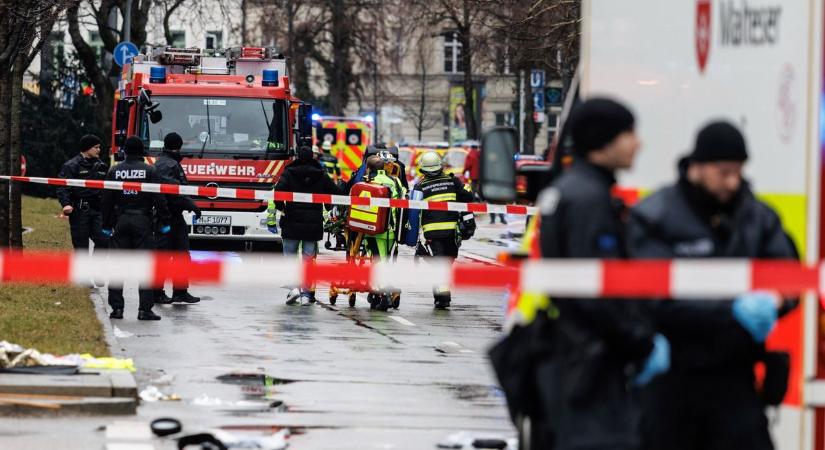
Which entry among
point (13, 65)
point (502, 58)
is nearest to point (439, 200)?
point (13, 65)

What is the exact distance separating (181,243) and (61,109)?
26.7 meters

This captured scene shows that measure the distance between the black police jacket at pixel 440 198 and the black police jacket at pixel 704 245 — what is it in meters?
12.0

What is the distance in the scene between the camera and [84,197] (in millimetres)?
18062

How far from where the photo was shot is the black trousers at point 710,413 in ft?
19.1

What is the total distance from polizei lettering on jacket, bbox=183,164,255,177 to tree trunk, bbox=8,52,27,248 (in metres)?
2.33

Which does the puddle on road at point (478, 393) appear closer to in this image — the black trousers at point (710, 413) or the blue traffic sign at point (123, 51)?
the black trousers at point (710, 413)

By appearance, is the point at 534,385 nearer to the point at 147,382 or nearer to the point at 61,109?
the point at 147,382

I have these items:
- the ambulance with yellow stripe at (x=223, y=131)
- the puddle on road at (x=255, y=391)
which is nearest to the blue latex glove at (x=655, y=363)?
the puddle on road at (x=255, y=391)

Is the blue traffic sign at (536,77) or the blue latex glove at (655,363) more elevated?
the blue traffic sign at (536,77)

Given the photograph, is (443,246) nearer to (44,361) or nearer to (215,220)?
(215,220)

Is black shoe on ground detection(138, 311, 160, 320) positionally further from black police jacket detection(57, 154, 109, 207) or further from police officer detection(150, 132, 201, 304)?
black police jacket detection(57, 154, 109, 207)

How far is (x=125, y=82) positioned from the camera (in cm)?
2736

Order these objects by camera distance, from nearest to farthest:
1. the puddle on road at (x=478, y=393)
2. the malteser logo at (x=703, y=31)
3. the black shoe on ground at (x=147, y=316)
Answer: the malteser logo at (x=703, y=31)
the puddle on road at (x=478, y=393)
the black shoe on ground at (x=147, y=316)

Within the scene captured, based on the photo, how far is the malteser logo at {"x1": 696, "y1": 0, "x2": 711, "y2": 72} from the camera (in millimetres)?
6223
